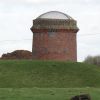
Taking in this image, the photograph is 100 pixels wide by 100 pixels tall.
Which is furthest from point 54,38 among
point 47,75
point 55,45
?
point 47,75

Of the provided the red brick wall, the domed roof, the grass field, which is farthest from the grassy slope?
the domed roof

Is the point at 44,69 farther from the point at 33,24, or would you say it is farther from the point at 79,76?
the point at 33,24

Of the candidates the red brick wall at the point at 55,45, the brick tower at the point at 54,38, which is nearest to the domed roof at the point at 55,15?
the brick tower at the point at 54,38

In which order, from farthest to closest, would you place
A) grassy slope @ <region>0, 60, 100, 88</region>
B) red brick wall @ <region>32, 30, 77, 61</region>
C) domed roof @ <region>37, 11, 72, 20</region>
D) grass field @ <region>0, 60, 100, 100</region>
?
domed roof @ <region>37, 11, 72, 20</region> < red brick wall @ <region>32, 30, 77, 61</region> < grassy slope @ <region>0, 60, 100, 88</region> < grass field @ <region>0, 60, 100, 100</region>

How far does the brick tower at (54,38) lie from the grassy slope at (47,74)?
12482 millimetres

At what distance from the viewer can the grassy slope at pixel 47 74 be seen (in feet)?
129

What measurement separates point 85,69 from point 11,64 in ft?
22.6

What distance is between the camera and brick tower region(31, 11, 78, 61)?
2337 inches

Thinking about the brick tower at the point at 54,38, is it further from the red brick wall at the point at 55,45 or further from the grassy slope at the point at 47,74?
the grassy slope at the point at 47,74

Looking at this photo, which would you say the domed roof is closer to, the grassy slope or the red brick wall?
the red brick wall

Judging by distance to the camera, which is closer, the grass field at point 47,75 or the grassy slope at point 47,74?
the grass field at point 47,75

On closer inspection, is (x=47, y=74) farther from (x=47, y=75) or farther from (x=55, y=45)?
(x=55, y=45)

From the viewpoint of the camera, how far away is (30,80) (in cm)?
4041

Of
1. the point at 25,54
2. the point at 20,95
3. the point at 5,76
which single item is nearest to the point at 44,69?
the point at 5,76
